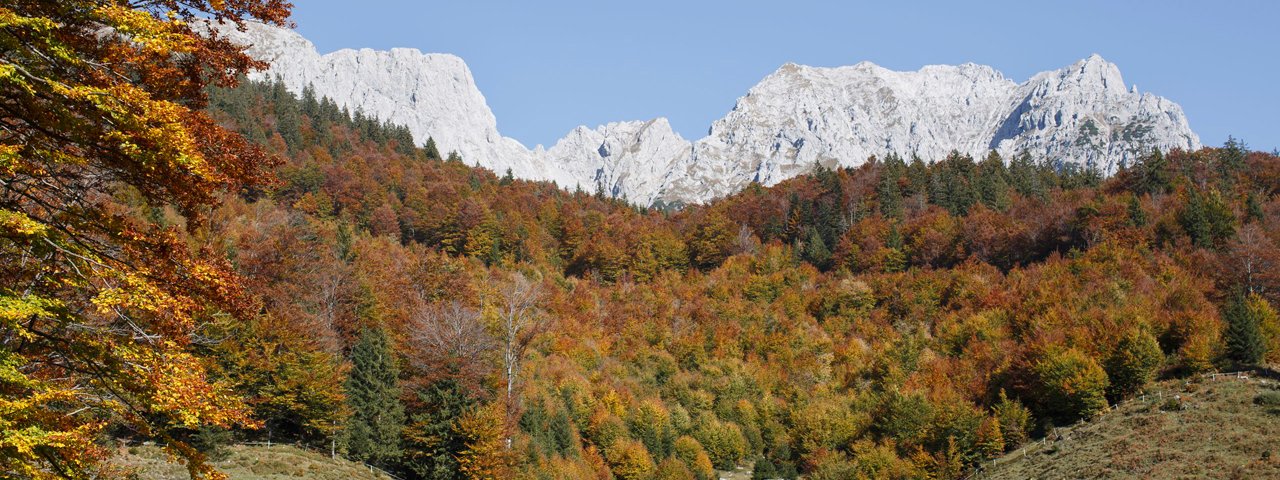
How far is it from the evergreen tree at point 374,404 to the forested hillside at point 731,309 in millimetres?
158

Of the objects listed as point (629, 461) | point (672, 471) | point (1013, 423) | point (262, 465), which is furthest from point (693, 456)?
point (262, 465)

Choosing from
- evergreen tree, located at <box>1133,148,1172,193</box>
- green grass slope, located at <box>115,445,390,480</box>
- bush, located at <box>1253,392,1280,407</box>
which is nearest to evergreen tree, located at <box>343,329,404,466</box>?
green grass slope, located at <box>115,445,390,480</box>

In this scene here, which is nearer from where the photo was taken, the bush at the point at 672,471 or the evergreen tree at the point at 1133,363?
the evergreen tree at the point at 1133,363

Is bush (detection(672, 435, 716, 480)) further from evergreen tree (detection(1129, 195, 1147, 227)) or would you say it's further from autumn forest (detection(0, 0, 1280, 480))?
evergreen tree (detection(1129, 195, 1147, 227))

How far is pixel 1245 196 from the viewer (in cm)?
8250

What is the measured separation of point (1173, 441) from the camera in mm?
44094

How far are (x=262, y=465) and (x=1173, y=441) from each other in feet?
161

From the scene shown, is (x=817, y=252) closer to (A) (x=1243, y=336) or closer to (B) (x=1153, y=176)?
(B) (x=1153, y=176)

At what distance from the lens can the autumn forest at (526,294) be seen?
10398mm

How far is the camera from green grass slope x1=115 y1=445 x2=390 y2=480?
27766 millimetres

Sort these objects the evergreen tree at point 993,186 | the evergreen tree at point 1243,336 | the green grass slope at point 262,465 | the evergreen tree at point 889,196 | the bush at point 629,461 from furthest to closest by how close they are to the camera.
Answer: the evergreen tree at point 889,196 → the evergreen tree at point 993,186 → the bush at point 629,461 → the evergreen tree at point 1243,336 → the green grass slope at point 262,465

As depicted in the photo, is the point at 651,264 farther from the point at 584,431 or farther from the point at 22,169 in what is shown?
the point at 22,169

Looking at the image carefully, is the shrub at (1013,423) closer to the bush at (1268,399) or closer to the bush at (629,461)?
the bush at (1268,399)

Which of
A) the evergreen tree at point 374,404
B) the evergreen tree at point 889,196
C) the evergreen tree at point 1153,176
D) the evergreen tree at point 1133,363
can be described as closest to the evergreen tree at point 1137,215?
the evergreen tree at point 1153,176
